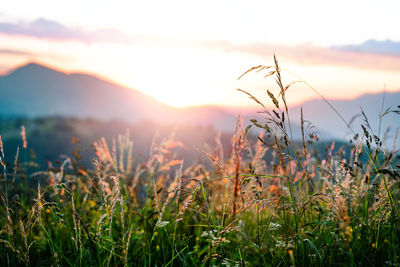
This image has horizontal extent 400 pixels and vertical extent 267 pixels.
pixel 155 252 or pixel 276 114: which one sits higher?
pixel 276 114

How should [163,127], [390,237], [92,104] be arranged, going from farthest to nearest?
[92,104]
[163,127]
[390,237]

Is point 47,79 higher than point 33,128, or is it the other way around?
point 47,79

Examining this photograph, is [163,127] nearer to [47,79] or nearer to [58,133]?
[58,133]

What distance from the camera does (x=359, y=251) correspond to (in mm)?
1804

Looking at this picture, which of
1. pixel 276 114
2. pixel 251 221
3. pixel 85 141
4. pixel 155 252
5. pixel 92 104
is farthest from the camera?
pixel 92 104

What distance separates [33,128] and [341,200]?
17255 millimetres

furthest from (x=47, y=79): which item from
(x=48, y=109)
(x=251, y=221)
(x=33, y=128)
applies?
(x=251, y=221)

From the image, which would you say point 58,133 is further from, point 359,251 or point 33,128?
point 359,251

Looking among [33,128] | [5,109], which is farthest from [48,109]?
[33,128]

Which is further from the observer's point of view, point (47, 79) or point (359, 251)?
point (47, 79)

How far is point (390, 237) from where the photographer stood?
2057 mm

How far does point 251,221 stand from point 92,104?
6827 inches

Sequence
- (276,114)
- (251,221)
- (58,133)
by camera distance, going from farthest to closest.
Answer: (58,133)
(251,221)
(276,114)

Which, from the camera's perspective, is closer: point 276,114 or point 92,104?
point 276,114
